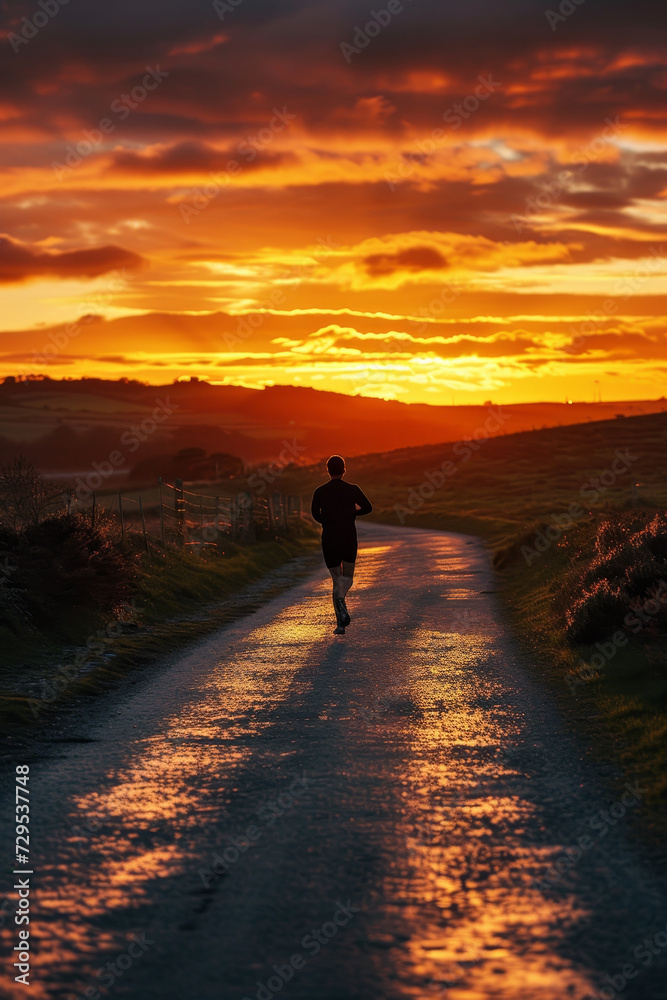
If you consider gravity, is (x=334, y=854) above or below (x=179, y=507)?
below

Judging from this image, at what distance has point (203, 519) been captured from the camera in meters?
31.0

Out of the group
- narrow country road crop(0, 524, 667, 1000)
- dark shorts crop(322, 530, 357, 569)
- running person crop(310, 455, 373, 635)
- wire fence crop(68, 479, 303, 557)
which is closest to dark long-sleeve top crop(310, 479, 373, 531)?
running person crop(310, 455, 373, 635)

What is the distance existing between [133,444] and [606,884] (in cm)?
13555

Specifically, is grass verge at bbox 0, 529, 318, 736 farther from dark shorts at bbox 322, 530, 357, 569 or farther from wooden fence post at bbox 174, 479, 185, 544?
dark shorts at bbox 322, 530, 357, 569

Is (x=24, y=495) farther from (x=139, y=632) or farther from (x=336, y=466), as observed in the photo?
(x=336, y=466)

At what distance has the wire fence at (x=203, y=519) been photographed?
21.9 meters

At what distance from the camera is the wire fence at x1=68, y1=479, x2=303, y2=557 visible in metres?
21.9

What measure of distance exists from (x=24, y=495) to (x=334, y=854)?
1322cm

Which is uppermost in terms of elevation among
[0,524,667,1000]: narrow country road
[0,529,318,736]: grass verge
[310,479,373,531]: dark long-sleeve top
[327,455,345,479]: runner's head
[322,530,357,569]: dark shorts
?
[327,455,345,479]: runner's head

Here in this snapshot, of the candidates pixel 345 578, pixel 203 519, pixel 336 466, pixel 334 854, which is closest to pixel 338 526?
pixel 345 578

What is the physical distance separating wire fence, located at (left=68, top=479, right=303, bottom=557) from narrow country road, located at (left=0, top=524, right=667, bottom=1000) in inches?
384

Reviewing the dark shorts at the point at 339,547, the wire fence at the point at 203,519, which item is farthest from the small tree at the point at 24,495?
the dark shorts at the point at 339,547

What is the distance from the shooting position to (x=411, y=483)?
105 meters

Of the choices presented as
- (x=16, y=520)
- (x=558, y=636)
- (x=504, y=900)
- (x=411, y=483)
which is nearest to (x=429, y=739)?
(x=504, y=900)
